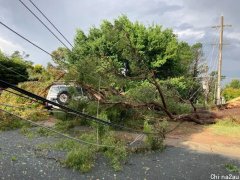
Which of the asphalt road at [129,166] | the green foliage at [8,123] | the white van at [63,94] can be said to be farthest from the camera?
the white van at [63,94]

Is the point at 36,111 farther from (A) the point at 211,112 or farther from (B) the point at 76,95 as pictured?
(A) the point at 211,112

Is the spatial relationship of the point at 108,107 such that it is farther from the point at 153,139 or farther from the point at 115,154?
the point at 115,154

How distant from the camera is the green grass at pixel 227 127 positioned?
11.4m

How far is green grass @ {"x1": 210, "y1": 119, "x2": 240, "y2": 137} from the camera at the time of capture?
11.4m

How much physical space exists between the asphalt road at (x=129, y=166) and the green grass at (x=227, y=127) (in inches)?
150

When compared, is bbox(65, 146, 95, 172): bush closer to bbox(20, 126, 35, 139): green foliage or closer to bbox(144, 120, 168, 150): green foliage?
bbox(144, 120, 168, 150): green foliage

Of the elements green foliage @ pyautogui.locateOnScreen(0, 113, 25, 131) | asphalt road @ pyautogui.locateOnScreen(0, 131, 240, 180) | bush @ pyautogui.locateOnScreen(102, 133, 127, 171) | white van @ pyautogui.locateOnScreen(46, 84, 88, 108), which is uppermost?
white van @ pyautogui.locateOnScreen(46, 84, 88, 108)

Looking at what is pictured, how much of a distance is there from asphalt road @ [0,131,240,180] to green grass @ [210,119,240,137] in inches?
150

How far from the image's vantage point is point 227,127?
12.6 m

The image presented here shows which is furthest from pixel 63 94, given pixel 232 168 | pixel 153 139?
pixel 232 168

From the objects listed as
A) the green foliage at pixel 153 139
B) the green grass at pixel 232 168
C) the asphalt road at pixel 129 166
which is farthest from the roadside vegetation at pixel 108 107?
the green grass at pixel 232 168

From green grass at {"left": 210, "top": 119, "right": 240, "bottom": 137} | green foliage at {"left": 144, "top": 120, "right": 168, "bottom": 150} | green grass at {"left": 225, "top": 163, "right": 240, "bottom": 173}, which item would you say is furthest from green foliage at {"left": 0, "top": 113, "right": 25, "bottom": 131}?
green grass at {"left": 210, "top": 119, "right": 240, "bottom": 137}

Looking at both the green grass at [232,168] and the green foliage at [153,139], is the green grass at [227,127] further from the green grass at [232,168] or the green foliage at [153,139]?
the green grass at [232,168]

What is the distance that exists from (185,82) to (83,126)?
1795cm
